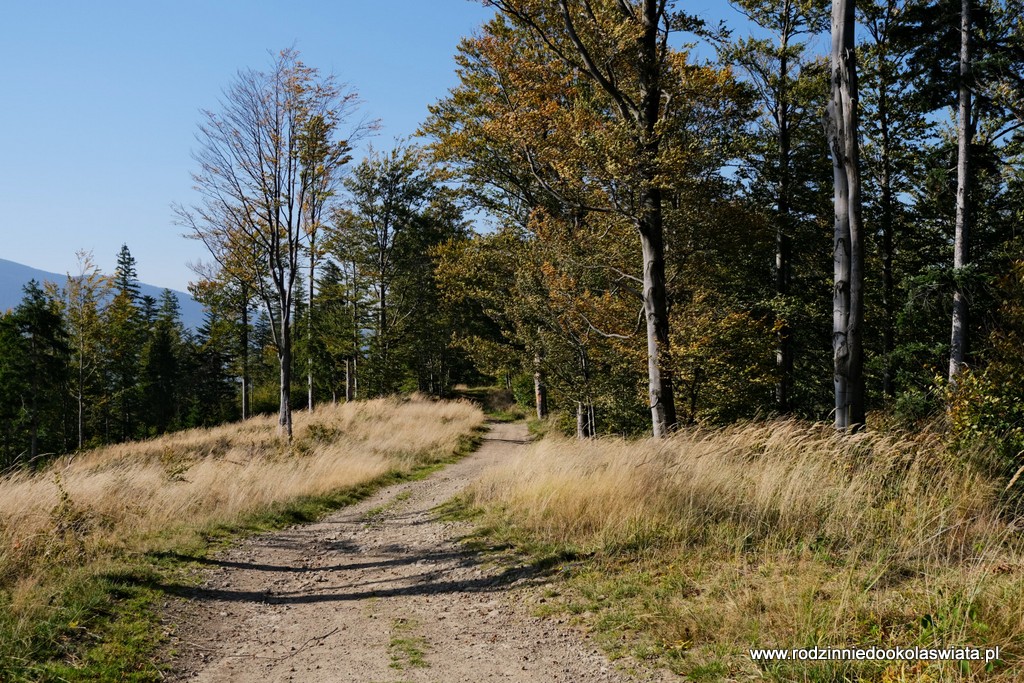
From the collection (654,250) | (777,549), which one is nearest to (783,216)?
(654,250)

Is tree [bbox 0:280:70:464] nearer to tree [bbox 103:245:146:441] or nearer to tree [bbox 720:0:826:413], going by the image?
tree [bbox 103:245:146:441]

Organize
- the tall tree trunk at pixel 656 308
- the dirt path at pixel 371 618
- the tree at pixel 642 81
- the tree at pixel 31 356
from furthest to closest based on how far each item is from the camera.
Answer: the tree at pixel 31 356, the tall tree trunk at pixel 656 308, the tree at pixel 642 81, the dirt path at pixel 371 618

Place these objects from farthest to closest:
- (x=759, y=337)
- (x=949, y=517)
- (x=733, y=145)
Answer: (x=733, y=145), (x=759, y=337), (x=949, y=517)

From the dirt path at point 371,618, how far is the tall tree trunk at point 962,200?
12.9m

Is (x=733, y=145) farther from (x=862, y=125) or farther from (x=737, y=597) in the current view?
(x=737, y=597)

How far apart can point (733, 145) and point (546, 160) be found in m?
6.52

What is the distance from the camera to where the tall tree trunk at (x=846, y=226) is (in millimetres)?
7680

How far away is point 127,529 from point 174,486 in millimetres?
2111

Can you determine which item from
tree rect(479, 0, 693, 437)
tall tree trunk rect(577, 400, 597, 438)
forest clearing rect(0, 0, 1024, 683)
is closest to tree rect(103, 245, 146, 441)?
forest clearing rect(0, 0, 1024, 683)

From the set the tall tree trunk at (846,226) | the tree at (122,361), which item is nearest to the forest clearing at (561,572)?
the tall tree trunk at (846,226)

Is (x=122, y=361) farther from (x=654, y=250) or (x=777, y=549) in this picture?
(x=777, y=549)

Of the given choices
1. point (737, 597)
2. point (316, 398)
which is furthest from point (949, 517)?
point (316, 398)

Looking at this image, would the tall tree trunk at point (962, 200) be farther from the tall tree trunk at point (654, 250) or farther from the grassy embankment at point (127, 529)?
the grassy embankment at point (127, 529)

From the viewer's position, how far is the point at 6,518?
6.88 meters
